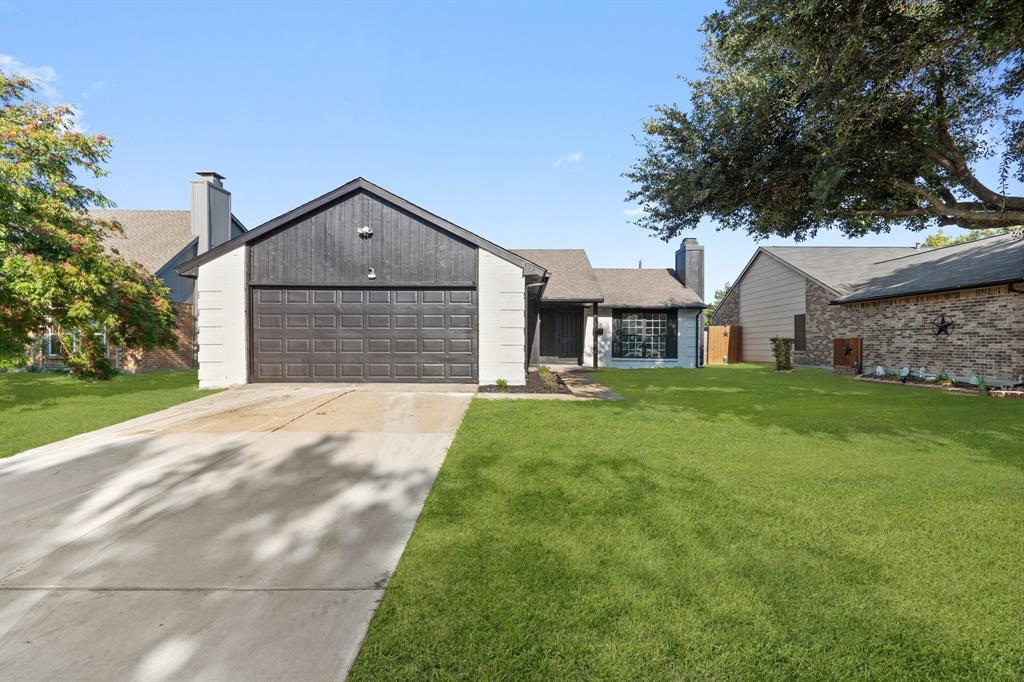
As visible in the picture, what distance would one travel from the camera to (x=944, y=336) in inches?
537

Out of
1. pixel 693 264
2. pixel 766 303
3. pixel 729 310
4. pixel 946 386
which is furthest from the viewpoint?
pixel 729 310

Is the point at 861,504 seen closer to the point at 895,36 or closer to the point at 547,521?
the point at 547,521

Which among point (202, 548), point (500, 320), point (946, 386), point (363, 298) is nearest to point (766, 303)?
point (946, 386)

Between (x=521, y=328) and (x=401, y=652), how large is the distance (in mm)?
9631

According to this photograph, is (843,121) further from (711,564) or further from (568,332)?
(568,332)

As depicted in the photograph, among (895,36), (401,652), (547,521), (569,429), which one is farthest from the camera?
(569,429)

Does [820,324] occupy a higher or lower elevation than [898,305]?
lower

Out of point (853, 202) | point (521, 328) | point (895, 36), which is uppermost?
point (895, 36)

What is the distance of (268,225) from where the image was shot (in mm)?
11453

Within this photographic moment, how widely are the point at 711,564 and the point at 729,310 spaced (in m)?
27.7

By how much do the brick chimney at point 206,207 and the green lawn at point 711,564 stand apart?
18777mm

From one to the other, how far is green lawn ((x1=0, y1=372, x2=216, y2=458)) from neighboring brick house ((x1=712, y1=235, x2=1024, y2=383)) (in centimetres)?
1816

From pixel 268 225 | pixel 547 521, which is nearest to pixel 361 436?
pixel 547 521

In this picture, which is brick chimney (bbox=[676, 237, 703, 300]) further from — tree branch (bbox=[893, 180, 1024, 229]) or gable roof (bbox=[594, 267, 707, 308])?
tree branch (bbox=[893, 180, 1024, 229])
